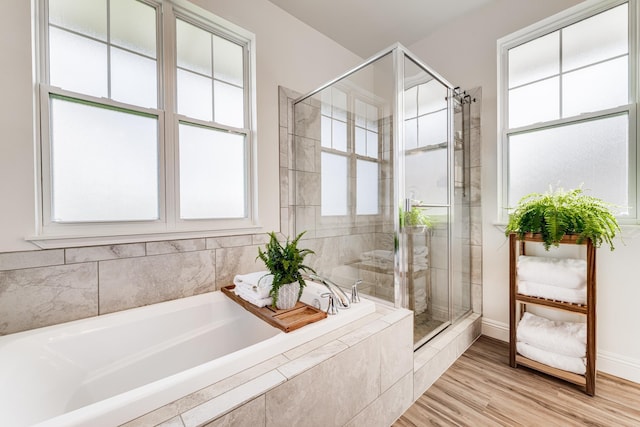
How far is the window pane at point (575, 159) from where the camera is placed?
1730 millimetres

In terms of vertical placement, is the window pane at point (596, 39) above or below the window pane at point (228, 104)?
above

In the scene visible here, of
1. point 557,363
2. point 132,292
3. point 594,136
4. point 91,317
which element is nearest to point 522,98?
point 594,136

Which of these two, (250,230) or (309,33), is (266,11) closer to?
(309,33)

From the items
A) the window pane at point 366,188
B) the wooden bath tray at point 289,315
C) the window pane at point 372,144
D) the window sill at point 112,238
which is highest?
the window pane at point 372,144

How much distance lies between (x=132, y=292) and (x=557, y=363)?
2659 millimetres

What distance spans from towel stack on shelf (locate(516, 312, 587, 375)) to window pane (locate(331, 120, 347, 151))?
181 centimetres

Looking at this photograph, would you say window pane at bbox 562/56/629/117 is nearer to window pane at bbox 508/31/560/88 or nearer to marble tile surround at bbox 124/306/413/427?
window pane at bbox 508/31/560/88

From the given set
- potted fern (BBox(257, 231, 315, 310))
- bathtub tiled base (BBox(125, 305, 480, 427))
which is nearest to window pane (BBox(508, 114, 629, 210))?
bathtub tiled base (BBox(125, 305, 480, 427))

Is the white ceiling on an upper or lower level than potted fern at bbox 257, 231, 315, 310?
upper

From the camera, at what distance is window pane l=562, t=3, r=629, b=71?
173 centimetres

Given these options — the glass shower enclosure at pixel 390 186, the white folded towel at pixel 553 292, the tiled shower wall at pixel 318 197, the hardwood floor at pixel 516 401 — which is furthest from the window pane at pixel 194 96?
the white folded towel at pixel 553 292

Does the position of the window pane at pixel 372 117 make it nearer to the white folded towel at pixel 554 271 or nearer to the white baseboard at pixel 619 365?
the white folded towel at pixel 554 271

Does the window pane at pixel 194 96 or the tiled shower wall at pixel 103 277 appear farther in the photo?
the window pane at pixel 194 96

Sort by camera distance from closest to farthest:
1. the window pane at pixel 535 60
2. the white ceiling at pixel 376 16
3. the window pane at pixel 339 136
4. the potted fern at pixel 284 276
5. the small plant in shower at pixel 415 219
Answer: the potted fern at pixel 284 276
the small plant in shower at pixel 415 219
the window pane at pixel 535 60
the window pane at pixel 339 136
the white ceiling at pixel 376 16
